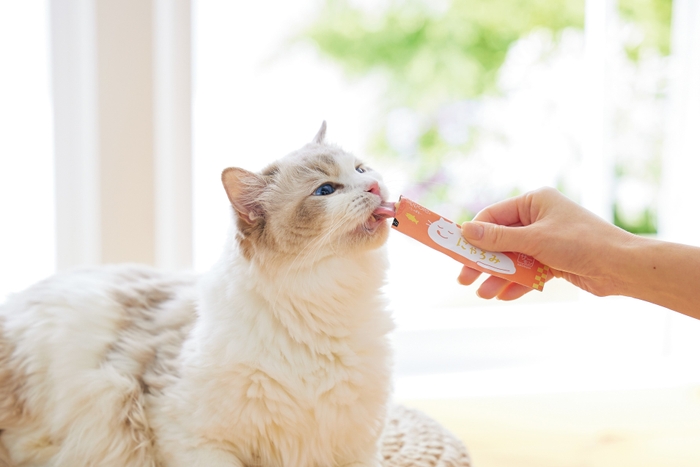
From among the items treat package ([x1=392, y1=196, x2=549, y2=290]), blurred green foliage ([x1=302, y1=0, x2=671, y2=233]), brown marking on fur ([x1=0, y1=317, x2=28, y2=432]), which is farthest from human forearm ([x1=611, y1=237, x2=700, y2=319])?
blurred green foliage ([x1=302, y1=0, x2=671, y2=233])

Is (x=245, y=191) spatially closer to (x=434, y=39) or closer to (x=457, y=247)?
(x=457, y=247)

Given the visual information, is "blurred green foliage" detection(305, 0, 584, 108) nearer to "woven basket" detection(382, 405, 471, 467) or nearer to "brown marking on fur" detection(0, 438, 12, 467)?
"woven basket" detection(382, 405, 471, 467)

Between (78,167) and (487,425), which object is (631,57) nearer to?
(487,425)

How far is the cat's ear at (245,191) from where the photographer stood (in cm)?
127

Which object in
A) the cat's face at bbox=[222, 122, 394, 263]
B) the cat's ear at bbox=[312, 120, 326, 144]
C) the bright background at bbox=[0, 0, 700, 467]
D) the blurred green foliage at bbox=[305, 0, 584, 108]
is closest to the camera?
the cat's face at bbox=[222, 122, 394, 263]

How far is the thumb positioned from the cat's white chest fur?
8.9 inches

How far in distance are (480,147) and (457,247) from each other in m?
2.20

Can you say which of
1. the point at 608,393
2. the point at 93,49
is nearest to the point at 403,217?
the point at 93,49

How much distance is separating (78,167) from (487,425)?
5.90ft

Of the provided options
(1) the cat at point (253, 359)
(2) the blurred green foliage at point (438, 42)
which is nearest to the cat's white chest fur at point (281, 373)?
(1) the cat at point (253, 359)

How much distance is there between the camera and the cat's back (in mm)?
1354

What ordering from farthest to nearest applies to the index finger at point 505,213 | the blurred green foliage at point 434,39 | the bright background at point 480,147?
1. the blurred green foliage at point 434,39
2. the bright background at point 480,147
3. the index finger at point 505,213

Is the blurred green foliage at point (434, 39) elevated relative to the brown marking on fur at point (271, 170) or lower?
elevated

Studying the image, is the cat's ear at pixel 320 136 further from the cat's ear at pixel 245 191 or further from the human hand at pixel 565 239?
the human hand at pixel 565 239
